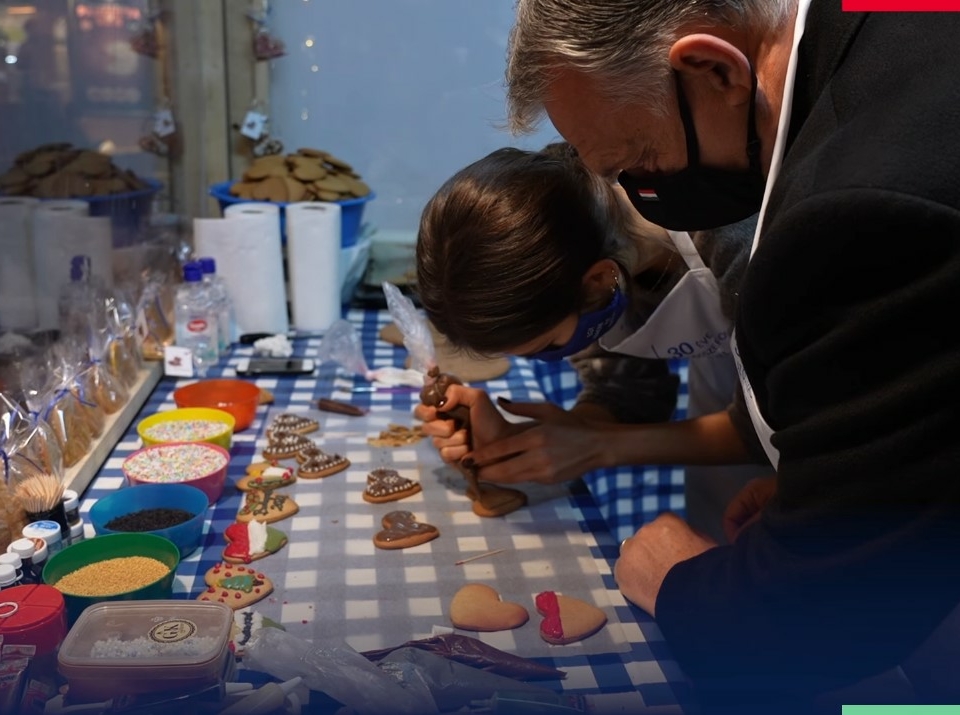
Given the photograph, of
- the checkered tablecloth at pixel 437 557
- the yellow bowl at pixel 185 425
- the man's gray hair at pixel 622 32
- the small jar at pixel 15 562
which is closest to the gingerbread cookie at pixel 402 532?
the checkered tablecloth at pixel 437 557

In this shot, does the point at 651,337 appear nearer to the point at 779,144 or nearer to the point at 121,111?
the point at 779,144

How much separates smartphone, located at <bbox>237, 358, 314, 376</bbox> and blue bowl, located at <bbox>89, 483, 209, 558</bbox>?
79 centimetres

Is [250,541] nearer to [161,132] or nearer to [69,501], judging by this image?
[69,501]

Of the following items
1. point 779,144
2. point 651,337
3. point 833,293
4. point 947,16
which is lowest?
point 651,337

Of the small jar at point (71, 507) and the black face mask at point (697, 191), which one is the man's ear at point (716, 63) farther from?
the small jar at point (71, 507)

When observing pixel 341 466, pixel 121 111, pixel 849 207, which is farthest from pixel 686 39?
pixel 121 111

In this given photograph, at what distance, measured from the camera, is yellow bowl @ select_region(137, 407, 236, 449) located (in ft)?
5.48

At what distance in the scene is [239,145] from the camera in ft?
10.9

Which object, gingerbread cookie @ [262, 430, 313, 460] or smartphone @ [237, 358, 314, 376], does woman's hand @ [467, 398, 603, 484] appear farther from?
smartphone @ [237, 358, 314, 376]

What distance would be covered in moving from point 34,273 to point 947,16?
Answer: 1.59 meters

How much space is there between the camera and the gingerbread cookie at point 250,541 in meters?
1.34

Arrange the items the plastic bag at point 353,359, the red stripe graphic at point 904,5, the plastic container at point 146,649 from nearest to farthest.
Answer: the red stripe graphic at point 904,5, the plastic container at point 146,649, the plastic bag at point 353,359

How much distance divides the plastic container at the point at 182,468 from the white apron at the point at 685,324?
0.73m

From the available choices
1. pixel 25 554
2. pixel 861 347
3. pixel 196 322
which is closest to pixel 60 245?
pixel 196 322
